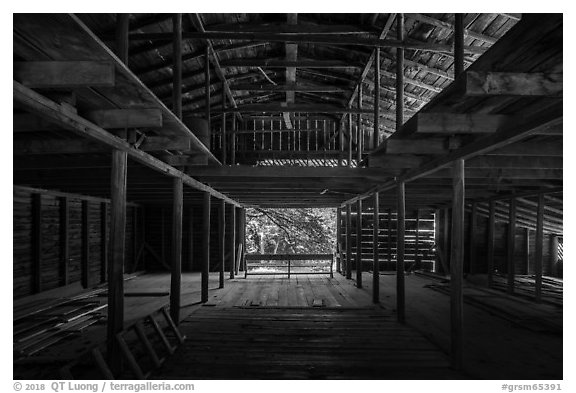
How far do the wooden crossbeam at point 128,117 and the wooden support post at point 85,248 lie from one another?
29.2ft

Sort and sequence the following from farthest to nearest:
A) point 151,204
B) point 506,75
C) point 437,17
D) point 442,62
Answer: point 151,204 → point 442,62 → point 437,17 → point 506,75

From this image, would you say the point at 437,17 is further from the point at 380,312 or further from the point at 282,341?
the point at 282,341

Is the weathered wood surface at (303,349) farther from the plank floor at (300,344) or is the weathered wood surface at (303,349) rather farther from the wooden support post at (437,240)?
the wooden support post at (437,240)

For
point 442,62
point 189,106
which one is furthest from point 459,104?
point 189,106

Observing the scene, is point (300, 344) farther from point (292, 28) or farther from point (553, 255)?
point (553, 255)

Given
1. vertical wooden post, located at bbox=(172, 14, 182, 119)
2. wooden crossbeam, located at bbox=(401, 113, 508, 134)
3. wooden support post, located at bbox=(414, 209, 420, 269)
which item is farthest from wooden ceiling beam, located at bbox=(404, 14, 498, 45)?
wooden support post, located at bbox=(414, 209, 420, 269)

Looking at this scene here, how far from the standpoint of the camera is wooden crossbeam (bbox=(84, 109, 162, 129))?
4.46m

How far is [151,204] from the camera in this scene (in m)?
16.9

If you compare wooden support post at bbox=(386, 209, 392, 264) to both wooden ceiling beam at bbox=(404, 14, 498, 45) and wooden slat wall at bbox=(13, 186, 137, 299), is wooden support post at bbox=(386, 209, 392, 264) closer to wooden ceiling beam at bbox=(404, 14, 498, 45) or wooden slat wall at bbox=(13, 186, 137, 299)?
wooden ceiling beam at bbox=(404, 14, 498, 45)

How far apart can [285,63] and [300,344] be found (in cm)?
737

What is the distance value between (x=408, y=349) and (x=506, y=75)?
424cm

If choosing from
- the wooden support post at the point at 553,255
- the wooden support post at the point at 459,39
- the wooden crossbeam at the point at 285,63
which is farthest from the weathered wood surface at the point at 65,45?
the wooden support post at the point at 553,255

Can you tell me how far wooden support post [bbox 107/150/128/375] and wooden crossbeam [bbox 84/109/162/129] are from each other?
48 cm

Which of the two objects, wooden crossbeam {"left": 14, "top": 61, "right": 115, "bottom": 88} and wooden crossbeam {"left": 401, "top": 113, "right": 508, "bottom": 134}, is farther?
wooden crossbeam {"left": 401, "top": 113, "right": 508, "bottom": 134}
